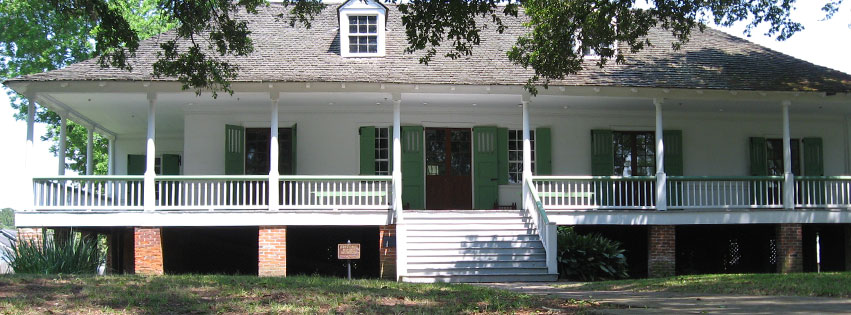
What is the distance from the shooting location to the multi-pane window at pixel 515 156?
810 inches

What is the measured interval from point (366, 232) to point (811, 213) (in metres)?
9.61

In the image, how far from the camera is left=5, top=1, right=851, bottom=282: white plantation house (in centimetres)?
1716

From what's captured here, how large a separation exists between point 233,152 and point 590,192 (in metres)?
7.93

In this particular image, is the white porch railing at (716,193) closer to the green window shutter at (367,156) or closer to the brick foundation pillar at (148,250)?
the green window shutter at (367,156)

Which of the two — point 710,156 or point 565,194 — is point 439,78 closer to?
point 565,194

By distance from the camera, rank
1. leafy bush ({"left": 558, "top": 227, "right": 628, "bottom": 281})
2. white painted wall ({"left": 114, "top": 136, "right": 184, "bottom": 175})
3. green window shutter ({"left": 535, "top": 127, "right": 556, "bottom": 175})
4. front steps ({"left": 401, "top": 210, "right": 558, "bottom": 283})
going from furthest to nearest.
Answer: white painted wall ({"left": 114, "top": 136, "right": 184, "bottom": 175}) < green window shutter ({"left": 535, "top": 127, "right": 556, "bottom": 175}) < leafy bush ({"left": 558, "top": 227, "right": 628, "bottom": 281}) < front steps ({"left": 401, "top": 210, "right": 558, "bottom": 283})

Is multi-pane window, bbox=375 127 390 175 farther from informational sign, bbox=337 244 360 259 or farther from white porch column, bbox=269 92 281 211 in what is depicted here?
informational sign, bbox=337 244 360 259

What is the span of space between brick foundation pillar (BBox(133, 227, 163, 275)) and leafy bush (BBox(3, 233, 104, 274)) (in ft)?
3.77

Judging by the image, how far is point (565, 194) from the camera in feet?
64.0

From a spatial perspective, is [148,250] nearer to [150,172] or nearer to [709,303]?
[150,172]

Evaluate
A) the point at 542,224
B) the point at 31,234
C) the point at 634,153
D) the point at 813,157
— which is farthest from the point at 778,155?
the point at 31,234

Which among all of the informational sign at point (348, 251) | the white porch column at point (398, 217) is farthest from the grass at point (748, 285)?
the informational sign at point (348, 251)

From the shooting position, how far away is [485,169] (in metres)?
20.2

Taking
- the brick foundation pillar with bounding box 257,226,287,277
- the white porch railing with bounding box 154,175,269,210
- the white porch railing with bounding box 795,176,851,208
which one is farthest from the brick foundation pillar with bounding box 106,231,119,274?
the white porch railing with bounding box 795,176,851,208
